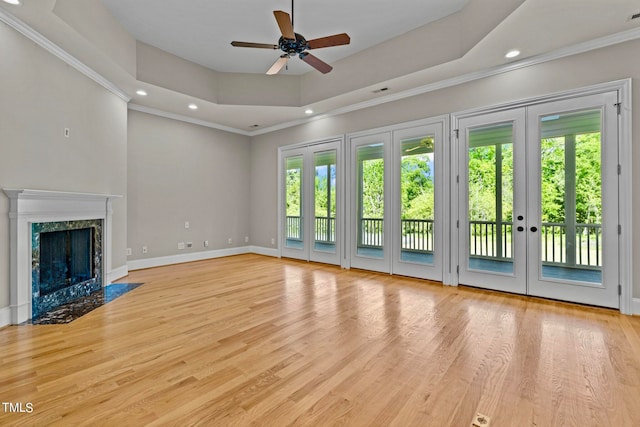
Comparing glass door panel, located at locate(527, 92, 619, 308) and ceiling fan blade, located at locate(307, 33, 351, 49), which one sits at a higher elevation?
ceiling fan blade, located at locate(307, 33, 351, 49)

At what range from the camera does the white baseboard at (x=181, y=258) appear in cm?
550

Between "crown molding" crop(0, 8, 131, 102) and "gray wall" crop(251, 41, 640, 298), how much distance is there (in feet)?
11.2

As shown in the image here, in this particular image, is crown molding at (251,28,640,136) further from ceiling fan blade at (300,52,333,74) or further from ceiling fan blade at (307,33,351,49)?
ceiling fan blade at (307,33,351,49)

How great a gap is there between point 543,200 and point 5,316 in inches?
242

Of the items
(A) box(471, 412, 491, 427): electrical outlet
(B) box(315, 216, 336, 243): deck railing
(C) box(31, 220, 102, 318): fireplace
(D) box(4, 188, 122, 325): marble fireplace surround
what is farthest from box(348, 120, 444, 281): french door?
(D) box(4, 188, 122, 325): marble fireplace surround

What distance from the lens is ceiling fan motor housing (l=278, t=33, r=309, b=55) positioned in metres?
3.21

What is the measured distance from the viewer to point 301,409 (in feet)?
5.56

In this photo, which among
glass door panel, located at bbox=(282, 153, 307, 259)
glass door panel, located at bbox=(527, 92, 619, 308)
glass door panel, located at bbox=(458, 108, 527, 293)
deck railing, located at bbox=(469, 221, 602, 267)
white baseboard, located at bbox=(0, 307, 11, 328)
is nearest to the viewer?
white baseboard, located at bbox=(0, 307, 11, 328)

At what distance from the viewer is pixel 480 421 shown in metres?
1.59

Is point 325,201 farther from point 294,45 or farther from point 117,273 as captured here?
point 117,273

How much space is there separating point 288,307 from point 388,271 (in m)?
2.32

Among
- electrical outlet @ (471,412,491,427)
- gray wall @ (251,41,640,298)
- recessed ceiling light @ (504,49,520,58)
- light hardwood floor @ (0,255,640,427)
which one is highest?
recessed ceiling light @ (504,49,520,58)

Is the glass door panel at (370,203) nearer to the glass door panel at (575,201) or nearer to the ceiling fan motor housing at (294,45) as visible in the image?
the glass door panel at (575,201)

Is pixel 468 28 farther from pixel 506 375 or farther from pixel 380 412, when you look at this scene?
pixel 380 412
